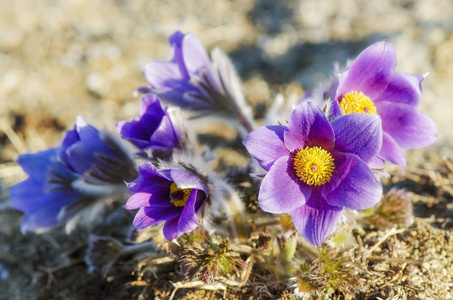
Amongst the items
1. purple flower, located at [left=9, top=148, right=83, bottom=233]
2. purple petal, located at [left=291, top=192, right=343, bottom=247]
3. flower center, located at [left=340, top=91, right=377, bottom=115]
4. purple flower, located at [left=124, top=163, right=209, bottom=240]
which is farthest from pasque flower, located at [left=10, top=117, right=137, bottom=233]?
flower center, located at [left=340, top=91, right=377, bottom=115]

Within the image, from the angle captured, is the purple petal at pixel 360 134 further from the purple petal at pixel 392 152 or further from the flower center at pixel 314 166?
the purple petal at pixel 392 152

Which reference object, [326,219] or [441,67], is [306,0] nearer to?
[441,67]

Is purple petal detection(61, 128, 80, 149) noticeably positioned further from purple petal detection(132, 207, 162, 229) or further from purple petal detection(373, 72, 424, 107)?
purple petal detection(373, 72, 424, 107)

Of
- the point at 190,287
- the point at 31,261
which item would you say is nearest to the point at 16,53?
the point at 31,261

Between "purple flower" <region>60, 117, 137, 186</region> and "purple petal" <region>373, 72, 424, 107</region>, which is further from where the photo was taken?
"purple flower" <region>60, 117, 137, 186</region>

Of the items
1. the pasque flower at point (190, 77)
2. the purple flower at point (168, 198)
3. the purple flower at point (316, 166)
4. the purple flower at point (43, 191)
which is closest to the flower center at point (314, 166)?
the purple flower at point (316, 166)

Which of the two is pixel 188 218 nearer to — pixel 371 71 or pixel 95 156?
pixel 95 156
